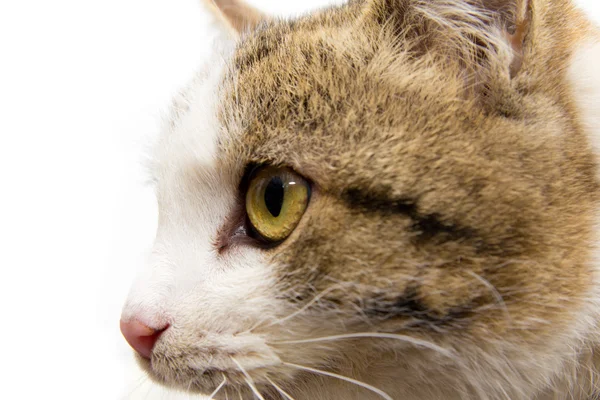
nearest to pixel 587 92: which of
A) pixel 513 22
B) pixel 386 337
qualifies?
pixel 513 22

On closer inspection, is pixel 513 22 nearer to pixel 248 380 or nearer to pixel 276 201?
pixel 276 201

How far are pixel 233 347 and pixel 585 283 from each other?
45 centimetres

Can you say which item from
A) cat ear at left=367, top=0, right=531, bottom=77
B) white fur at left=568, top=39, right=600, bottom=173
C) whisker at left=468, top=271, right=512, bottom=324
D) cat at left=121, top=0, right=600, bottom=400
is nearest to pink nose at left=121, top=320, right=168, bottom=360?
cat at left=121, top=0, right=600, bottom=400

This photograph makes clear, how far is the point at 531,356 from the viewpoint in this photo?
28.2 inches

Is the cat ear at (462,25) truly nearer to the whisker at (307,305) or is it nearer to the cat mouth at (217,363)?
the whisker at (307,305)

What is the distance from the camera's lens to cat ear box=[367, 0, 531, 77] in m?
0.74

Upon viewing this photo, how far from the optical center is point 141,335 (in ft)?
2.57

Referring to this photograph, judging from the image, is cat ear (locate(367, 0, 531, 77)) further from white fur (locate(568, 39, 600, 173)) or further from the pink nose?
the pink nose

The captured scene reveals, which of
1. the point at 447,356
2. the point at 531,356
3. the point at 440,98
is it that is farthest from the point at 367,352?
the point at 440,98

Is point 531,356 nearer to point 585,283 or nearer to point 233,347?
point 585,283

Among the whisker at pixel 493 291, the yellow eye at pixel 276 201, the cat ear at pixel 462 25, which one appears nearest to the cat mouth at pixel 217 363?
the yellow eye at pixel 276 201

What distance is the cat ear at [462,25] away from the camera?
2.42 ft

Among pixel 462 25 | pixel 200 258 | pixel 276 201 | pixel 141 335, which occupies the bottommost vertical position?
pixel 141 335

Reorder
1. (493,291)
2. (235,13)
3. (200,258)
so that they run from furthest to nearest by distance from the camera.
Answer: (235,13)
(200,258)
(493,291)
